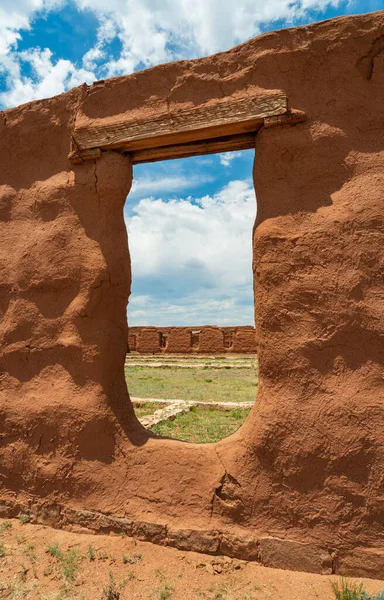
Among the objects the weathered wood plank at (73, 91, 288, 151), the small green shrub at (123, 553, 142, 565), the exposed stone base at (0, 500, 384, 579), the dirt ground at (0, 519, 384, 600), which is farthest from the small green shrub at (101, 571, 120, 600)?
the weathered wood plank at (73, 91, 288, 151)

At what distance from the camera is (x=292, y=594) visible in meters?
2.27

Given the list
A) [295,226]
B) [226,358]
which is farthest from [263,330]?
[226,358]

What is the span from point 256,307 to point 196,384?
8730mm

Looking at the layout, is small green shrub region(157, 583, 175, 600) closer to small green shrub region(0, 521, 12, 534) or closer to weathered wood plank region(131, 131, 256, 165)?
small green shrub region(0, 521, 12, 534)

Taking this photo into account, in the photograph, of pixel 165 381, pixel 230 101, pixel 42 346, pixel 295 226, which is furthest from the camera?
pixel 165 381

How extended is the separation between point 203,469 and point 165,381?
30.8 feet

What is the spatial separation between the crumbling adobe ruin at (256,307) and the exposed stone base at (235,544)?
10mm

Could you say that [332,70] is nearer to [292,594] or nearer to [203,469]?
[203,469]

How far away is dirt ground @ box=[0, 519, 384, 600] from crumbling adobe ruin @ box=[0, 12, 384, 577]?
91 millimetres

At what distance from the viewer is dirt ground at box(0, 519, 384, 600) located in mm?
2301

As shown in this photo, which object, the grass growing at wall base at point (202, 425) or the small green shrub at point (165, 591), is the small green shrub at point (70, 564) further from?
the grass growing at wall base at point (202, 425)

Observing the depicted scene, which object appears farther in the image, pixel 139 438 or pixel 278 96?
pixel 139 438

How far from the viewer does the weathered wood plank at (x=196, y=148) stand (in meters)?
3.04

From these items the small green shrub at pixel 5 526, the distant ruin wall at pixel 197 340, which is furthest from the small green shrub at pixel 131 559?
the distant ruin wall at pixel 197 340
